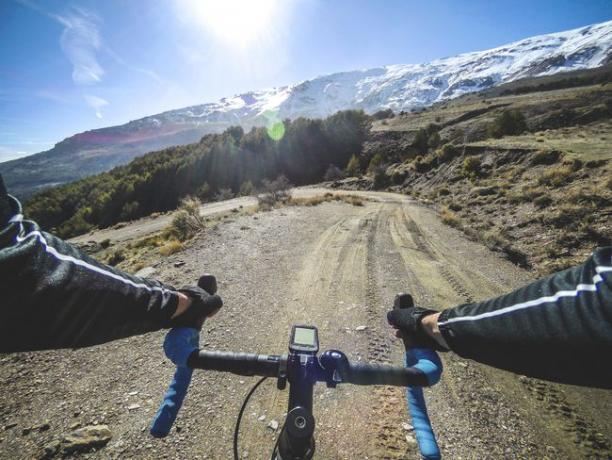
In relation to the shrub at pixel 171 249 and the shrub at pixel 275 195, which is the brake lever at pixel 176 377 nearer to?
the shrub at pixel 171 249

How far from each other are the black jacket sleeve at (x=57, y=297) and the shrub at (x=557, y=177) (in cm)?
1549

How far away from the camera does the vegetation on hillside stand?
174ft

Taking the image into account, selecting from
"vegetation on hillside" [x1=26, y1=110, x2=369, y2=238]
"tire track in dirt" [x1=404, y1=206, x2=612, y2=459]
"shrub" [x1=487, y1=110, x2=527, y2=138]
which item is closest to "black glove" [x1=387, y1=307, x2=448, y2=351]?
"tire track in dirt" [x1=404, y1=206, x2=612, y2=459]

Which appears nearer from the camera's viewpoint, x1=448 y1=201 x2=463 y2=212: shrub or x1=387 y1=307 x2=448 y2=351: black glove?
x1=387 y1=307 x2=448 y2=351: black glove

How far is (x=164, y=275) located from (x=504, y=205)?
13.4 metres

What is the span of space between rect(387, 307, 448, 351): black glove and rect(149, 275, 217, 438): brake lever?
1119mm

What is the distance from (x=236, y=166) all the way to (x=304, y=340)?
5713cm

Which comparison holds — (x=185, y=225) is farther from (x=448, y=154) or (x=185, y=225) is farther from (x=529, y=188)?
(x=448, y=154)

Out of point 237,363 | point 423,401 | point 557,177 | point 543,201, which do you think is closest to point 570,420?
point 423,401

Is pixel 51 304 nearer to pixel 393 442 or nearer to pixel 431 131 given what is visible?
pixel 393 442

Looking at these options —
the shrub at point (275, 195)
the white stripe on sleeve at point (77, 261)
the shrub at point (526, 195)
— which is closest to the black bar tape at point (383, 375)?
the white stripe on sleeve at point (77, 261)

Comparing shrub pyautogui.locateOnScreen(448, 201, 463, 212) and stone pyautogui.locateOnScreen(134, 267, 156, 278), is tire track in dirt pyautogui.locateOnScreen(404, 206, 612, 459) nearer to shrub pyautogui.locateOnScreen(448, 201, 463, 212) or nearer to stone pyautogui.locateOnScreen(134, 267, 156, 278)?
stone pyautogui.locateOnScreen(134, 267, 156, 278)

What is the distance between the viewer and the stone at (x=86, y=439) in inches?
97.3

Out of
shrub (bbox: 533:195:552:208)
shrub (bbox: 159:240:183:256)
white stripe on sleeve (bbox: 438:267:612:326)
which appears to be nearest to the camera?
white stripe on sleeve (bbox: 438:267:612:326)
